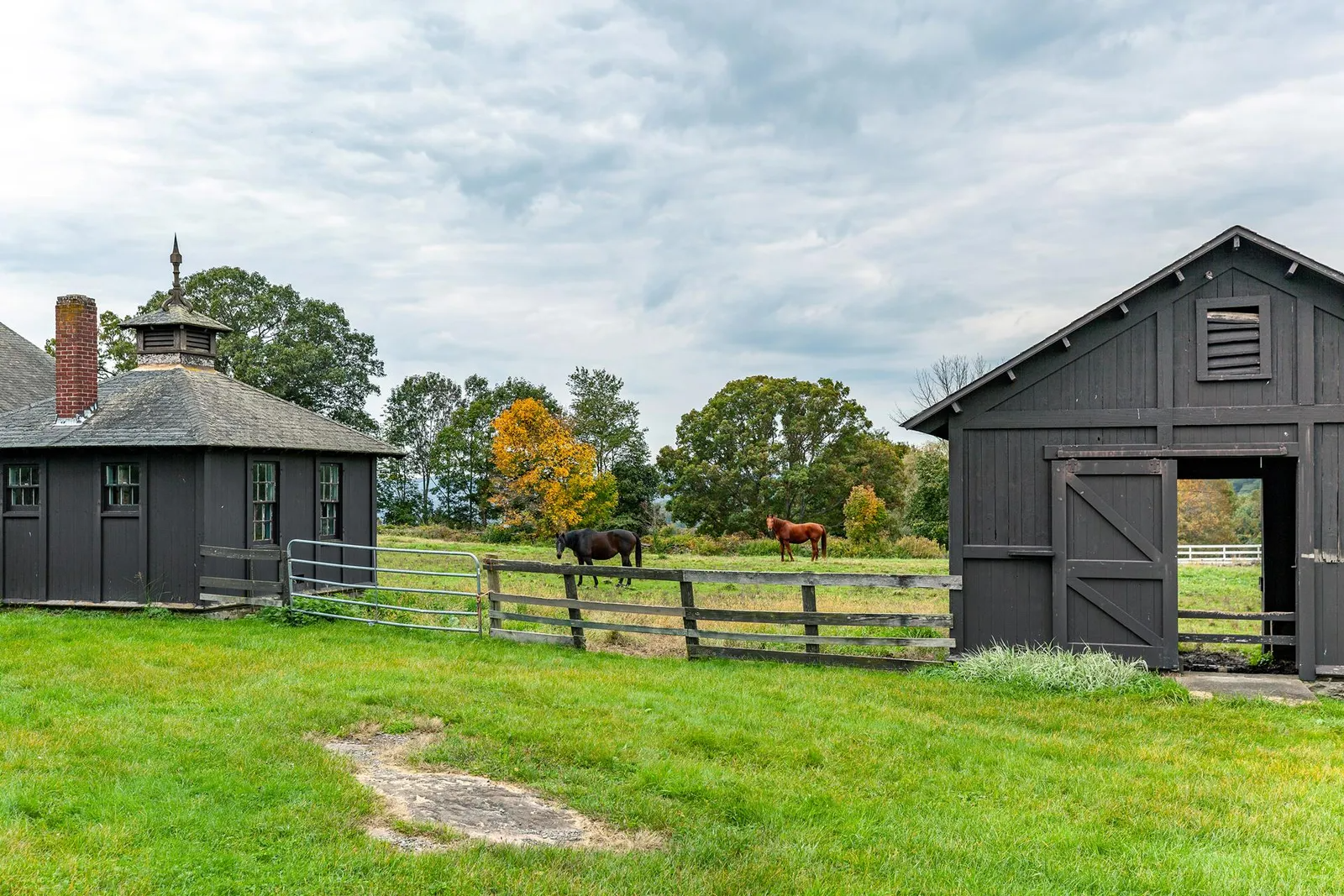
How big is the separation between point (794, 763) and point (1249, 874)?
315cm

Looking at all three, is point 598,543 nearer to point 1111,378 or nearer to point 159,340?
point 159,340

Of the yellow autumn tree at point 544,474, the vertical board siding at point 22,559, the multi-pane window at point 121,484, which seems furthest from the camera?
the yellow autumn tree at point 544,474

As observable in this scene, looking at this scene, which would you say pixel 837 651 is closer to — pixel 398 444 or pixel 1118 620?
Result: pixel 1118 620

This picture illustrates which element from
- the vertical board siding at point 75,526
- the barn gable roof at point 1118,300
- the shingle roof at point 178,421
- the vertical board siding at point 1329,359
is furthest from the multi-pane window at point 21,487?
the vertical board siding at point 1329,359

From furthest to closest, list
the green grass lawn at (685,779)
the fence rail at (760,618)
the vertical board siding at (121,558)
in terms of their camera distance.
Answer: the vertical board siding at (121,558), the fence rail at (760,618), the green grass lawn at (685,779)

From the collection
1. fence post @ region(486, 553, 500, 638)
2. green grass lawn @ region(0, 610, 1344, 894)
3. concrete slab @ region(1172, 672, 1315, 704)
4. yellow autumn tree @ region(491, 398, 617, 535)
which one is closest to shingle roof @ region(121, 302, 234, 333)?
green grass lawn @ region(0, 610, 1344, 894)

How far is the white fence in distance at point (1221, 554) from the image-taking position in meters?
35.2

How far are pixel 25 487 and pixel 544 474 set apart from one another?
26.3 meters

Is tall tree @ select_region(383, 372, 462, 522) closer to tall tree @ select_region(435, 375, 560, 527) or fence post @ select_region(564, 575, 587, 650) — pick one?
tall tree @ select_region(435, 375, 560, 527)

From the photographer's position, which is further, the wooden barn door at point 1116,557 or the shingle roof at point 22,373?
the shingle roof at point 22,373

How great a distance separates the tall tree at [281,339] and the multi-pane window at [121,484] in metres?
29.9

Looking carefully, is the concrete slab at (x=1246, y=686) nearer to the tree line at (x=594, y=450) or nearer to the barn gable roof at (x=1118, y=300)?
the barn gable roof at (x=1118, y=300)

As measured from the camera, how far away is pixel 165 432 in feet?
52.5

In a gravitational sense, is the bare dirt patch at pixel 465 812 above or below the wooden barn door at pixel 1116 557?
below
